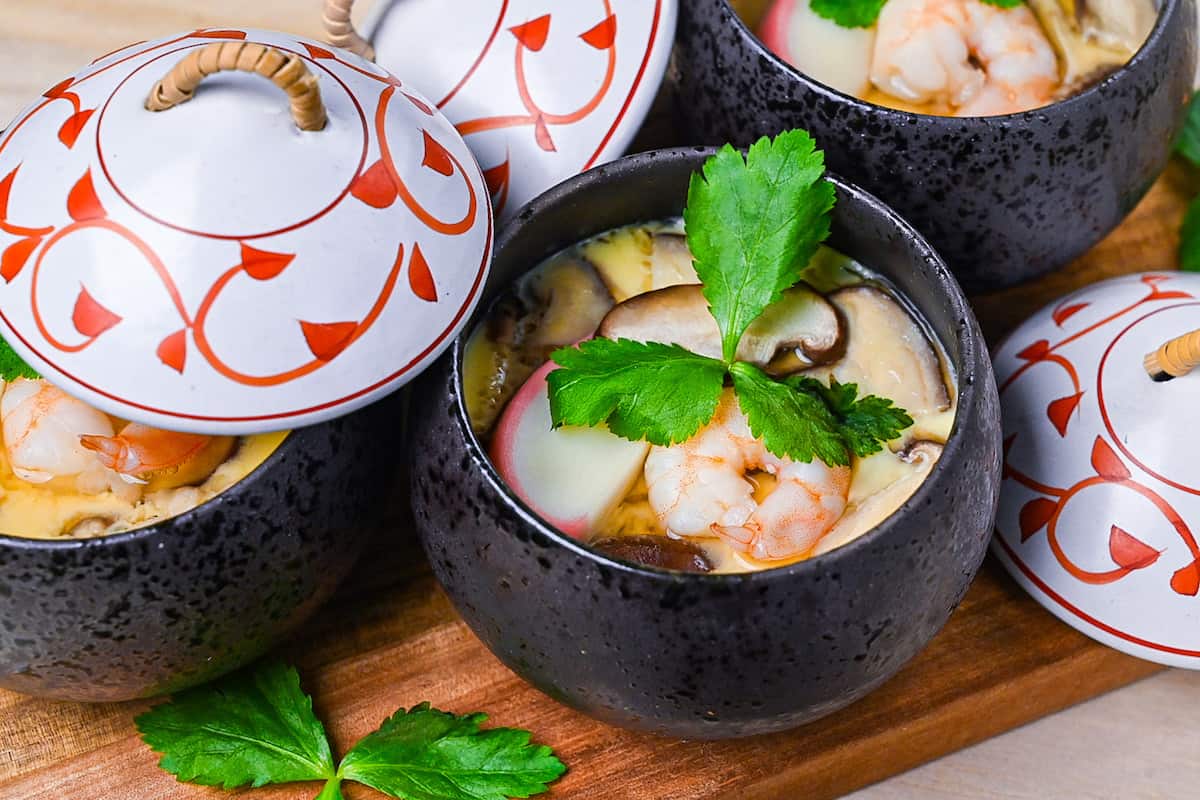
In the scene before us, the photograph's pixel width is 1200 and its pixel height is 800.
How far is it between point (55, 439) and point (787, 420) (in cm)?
67

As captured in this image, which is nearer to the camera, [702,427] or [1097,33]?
[702,427]

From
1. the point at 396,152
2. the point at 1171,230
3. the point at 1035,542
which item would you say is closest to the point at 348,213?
the point at 396,152

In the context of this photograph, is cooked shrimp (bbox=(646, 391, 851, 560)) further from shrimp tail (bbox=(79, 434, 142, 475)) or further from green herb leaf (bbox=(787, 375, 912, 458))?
shrimp tail (bbox=(79, 434, 142, 475))

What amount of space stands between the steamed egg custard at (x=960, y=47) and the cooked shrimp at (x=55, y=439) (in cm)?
86

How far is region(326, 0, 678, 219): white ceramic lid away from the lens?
1376mm

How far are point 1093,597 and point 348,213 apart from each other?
2.78 ft

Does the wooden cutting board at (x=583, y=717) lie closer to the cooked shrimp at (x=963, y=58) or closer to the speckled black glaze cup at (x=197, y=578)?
the speckled black glaze cup at (x=197, y=578)

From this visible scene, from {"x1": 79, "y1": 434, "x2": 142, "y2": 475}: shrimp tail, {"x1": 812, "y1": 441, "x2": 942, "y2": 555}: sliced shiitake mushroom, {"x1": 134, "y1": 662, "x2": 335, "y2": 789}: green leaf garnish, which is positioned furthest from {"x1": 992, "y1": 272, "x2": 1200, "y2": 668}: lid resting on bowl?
{"x1": 79, "y1": 434, "x2": 142, "y2": 475}: shrimp tail

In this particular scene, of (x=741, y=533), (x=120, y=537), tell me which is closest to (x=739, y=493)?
(x=741, y=533)

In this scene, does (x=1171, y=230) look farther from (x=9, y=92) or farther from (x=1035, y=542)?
(x=9, y=92)

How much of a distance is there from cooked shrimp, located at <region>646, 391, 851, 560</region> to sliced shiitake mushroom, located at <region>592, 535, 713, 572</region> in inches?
0.5

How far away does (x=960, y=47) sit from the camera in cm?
150

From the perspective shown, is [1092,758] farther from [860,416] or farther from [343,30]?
[343,30]

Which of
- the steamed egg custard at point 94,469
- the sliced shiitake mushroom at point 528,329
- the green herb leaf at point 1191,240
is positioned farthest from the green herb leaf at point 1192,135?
the steamed egg custard at point 94,469
